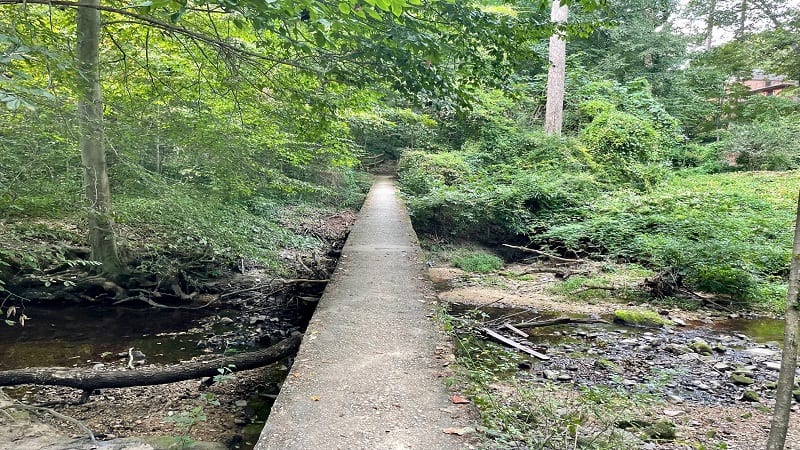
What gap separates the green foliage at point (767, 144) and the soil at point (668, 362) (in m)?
13.1

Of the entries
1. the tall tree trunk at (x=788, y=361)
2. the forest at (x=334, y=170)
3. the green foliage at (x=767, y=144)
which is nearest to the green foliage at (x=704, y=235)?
the forest at (x=334, y=170)

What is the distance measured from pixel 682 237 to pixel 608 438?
22.1 feet

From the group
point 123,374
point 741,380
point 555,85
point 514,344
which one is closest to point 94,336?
→ point 123,374

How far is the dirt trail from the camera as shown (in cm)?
297

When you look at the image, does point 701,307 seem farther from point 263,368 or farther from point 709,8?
point 709,8

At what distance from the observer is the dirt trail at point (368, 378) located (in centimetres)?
297

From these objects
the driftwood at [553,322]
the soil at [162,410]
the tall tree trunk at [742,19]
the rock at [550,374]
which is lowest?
the soil at [162,410]

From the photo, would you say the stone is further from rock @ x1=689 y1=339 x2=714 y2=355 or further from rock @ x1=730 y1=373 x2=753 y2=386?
rock @ x1=689 y1=339 x2=714 y2=355

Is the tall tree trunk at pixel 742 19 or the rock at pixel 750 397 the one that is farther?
the tall tree trunk at pixel 742 19

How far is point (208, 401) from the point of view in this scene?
4.65 meters

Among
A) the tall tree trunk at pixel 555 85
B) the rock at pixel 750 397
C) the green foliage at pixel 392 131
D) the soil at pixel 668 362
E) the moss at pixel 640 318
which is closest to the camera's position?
the soil at pixel 668 362

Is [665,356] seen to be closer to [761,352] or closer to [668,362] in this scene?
[668,362]

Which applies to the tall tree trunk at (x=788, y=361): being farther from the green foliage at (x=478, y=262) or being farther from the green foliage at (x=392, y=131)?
the green foliage at (x=478, y=262)

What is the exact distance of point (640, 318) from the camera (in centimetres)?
725
